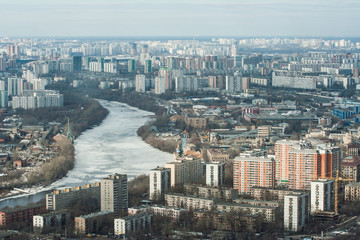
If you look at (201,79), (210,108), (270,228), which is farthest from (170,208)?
(201,79)

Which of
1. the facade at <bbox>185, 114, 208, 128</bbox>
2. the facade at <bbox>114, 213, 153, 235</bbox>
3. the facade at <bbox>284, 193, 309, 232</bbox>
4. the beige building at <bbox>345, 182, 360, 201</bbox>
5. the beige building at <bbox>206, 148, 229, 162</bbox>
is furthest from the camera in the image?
the facade at <bbox>185, 114, 208, 128</bbox>

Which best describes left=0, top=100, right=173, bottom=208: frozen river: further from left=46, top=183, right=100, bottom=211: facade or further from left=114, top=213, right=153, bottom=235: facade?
left=114, top=213, right=153, bottom=235: facade

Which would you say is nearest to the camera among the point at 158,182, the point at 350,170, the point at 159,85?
the point at 158,182

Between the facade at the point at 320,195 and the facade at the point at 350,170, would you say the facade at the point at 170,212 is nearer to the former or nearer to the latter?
the facade at the point at 320,195

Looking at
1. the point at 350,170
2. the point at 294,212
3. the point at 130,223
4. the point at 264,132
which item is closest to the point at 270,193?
the point at 294,212

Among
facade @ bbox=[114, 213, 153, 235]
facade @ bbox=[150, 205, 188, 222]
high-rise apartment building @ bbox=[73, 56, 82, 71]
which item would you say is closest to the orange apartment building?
facade @ bbox=[150, 205, 188, 222]

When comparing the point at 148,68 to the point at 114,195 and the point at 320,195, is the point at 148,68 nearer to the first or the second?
the point at 114,195

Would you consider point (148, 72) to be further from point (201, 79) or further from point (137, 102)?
point (137, 102)

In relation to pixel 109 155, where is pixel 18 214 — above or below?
above
